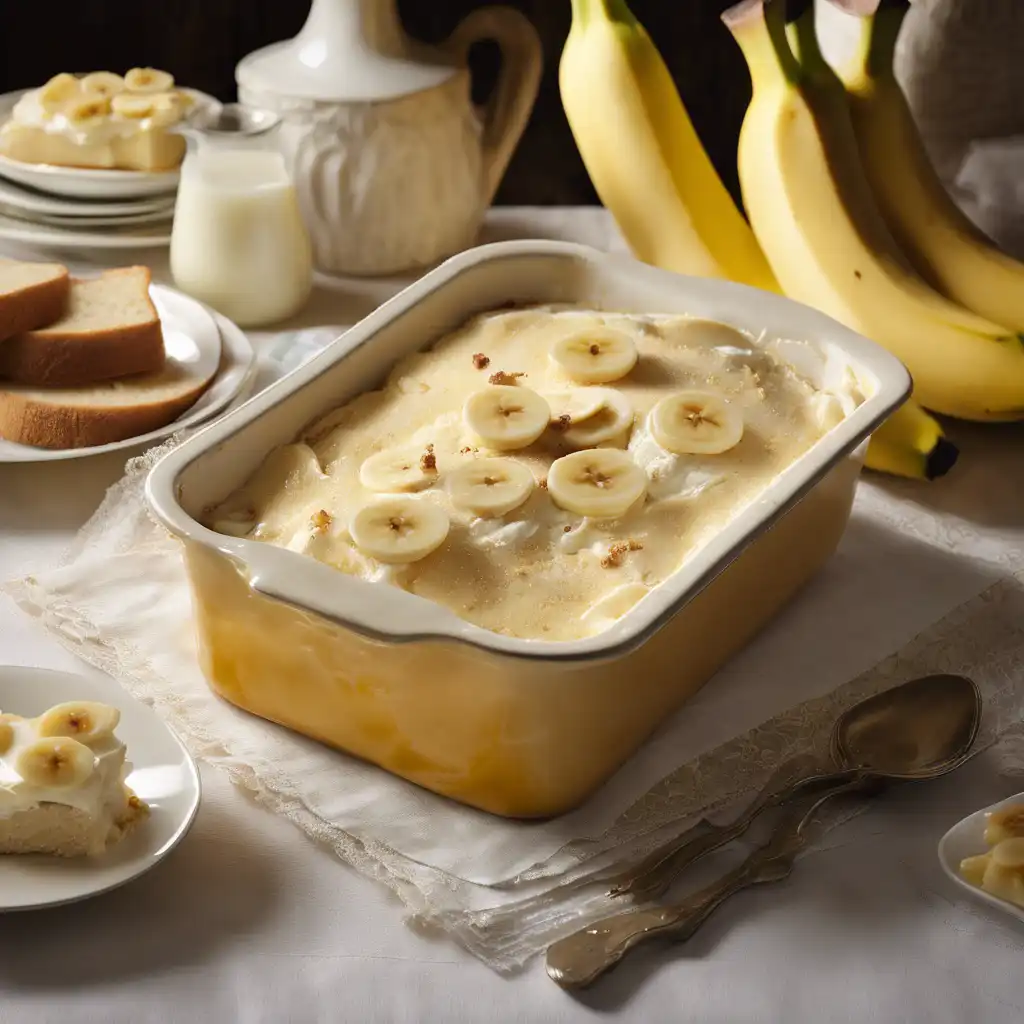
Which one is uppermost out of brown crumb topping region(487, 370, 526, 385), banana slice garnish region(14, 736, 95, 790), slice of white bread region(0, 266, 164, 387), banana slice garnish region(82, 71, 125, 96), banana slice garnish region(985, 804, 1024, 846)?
banana slice garnish region(82, 71, 125, 96)

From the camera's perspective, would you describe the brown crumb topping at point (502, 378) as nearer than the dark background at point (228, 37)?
Yes

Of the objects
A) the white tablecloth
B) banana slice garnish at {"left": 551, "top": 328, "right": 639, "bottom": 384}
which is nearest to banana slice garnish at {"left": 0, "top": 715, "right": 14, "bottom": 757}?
the white tablecloth

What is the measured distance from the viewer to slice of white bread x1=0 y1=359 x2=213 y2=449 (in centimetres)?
146

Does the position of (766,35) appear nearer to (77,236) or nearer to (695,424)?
(695,424)

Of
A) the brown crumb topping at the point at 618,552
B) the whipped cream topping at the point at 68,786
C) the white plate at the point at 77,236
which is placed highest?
the brown crumb topping at the point at 618,552

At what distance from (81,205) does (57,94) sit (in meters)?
0.14

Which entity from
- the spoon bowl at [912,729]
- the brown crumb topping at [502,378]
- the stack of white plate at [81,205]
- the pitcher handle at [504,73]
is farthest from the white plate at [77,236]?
the spoon bowl at [912,729]

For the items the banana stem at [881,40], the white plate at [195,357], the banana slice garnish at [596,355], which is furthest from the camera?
the banana stem at [881,40]

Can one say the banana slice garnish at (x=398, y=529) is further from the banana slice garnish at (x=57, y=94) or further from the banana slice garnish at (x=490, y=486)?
the banana slice garnish at (x=57, y=94)

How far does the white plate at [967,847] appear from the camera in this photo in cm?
100

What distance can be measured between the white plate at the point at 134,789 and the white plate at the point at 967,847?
0.50 metres

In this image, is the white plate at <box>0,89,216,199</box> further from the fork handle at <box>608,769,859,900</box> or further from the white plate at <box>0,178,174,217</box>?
the fork handle at <box>608,769,859,900</box>

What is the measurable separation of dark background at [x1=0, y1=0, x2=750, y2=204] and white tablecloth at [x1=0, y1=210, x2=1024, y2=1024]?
1668mm

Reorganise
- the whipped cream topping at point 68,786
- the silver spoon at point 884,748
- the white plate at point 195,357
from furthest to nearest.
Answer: the white plate at point 195,357
the silver spoon at point 884,748
the whipped cream topping at point 68,786
